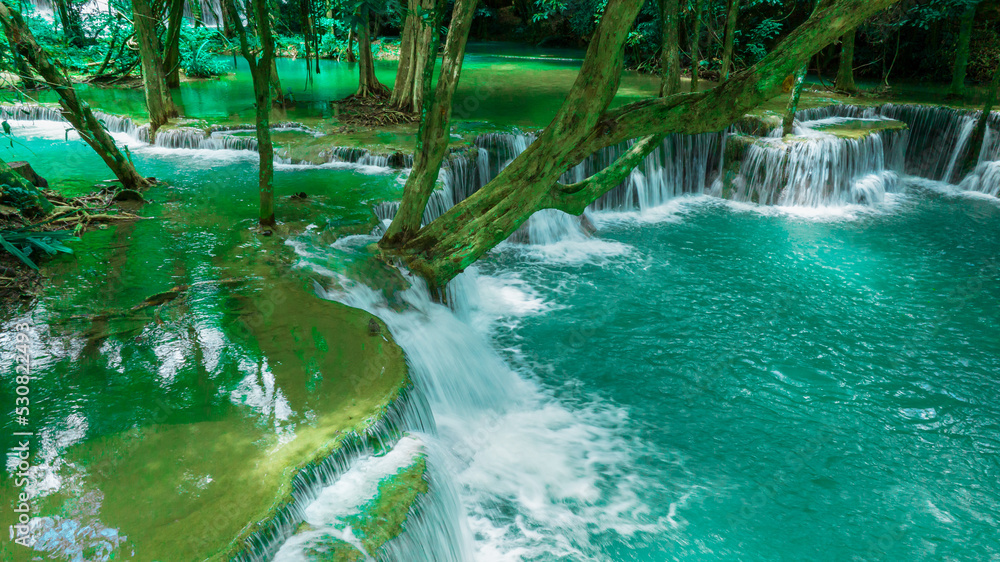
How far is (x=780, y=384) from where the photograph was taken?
606 centimetres

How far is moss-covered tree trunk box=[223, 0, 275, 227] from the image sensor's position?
5613 millimetres

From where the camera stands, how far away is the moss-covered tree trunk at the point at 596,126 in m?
4.82

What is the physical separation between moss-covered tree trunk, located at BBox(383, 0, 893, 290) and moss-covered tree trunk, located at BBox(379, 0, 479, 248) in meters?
0.14

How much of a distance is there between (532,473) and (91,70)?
758 inches

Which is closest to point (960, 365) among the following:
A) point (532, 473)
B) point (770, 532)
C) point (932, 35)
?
point (770, 532)

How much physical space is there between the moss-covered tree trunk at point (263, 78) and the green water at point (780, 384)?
117 inches

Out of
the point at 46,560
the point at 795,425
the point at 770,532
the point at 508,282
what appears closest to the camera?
the point at 46,560

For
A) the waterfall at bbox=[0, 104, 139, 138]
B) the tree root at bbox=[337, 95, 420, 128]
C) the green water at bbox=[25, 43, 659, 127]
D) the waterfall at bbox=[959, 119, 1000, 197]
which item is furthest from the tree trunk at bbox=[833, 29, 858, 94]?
the waterfall at bbox=[0, 104, 139, 138]

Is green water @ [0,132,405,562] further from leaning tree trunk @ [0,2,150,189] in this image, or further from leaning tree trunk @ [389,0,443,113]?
leaning tree trunk @ [389,0,443,113]

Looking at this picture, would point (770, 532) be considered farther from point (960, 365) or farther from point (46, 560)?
point (46, 560)

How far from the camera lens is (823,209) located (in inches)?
455

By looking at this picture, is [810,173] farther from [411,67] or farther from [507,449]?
[507,449]

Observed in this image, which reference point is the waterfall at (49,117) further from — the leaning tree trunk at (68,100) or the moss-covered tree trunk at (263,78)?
the moss-covered tree trunk at (263,78)

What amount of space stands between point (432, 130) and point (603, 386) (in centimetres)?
301
